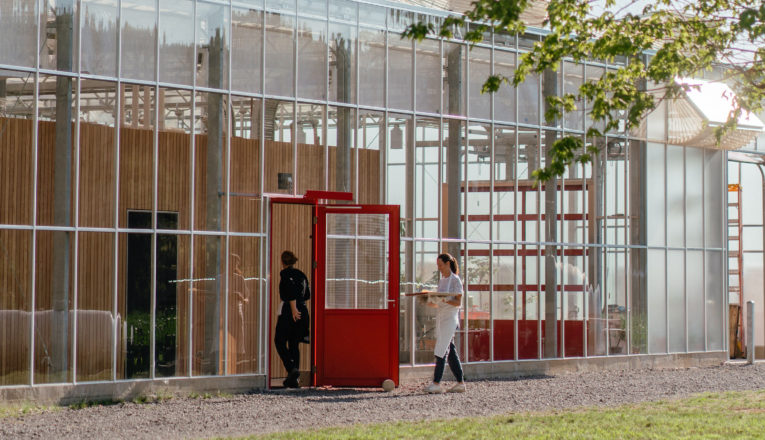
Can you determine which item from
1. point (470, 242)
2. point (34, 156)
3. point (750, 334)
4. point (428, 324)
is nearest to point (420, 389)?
point (428, 324)

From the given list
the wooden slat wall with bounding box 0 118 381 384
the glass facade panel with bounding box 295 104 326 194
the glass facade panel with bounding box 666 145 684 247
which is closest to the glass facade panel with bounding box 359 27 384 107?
the glass facade panel with bounding box 295 104 326 194

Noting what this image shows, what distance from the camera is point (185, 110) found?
1595cm

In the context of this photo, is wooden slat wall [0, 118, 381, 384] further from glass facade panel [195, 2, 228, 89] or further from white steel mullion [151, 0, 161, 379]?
glass facade panel [195, 2, 228, 89]

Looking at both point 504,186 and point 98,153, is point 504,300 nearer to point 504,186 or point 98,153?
point 504,186

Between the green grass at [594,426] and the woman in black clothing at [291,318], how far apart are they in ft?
12.7

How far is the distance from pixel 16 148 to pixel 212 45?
3050 mm

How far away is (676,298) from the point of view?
74.0ft

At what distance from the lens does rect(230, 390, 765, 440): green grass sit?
463 inches

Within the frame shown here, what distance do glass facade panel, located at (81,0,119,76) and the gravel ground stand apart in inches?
164

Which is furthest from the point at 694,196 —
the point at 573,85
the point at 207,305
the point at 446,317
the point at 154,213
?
the point at 154,213

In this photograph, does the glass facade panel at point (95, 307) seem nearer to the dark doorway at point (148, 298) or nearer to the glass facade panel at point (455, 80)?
the dark doorway at point (148, 298)

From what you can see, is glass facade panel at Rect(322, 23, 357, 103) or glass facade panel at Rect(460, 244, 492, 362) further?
glass facade panel at Rect(460, 244, 492, 362)

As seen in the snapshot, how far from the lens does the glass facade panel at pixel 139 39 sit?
50.5 feet

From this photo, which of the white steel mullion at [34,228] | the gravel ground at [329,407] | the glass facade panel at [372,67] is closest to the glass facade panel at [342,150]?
the glass facade panel at [372,67]
